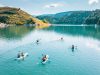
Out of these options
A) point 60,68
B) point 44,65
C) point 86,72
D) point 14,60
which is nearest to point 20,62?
point 14,60

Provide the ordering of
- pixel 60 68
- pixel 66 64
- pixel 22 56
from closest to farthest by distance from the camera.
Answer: pixel 60 68, pixel 66 64, pixel 22 56

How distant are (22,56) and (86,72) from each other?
27.7 meters

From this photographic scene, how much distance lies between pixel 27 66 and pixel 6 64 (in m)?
7.45

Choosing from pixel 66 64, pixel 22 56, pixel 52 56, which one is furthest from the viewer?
pixel 52 56

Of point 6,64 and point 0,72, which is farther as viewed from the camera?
point 6,64

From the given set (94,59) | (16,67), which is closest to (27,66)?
(16,67)

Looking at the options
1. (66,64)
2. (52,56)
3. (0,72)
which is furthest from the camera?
(52,56)

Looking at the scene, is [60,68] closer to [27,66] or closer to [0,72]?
[27,66]

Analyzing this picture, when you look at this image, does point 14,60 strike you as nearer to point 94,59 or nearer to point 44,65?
point 44,65

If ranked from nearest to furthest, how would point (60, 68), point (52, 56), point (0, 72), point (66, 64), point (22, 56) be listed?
point (0, 72), point (60, 68), point (66, 64), point (22, 56), point (52, 56)

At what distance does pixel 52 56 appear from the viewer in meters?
94.4

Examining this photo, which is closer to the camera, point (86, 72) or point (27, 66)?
point (86, 72)

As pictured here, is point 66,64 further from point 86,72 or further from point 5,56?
point 5,56

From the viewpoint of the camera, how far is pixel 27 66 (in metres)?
76.4
